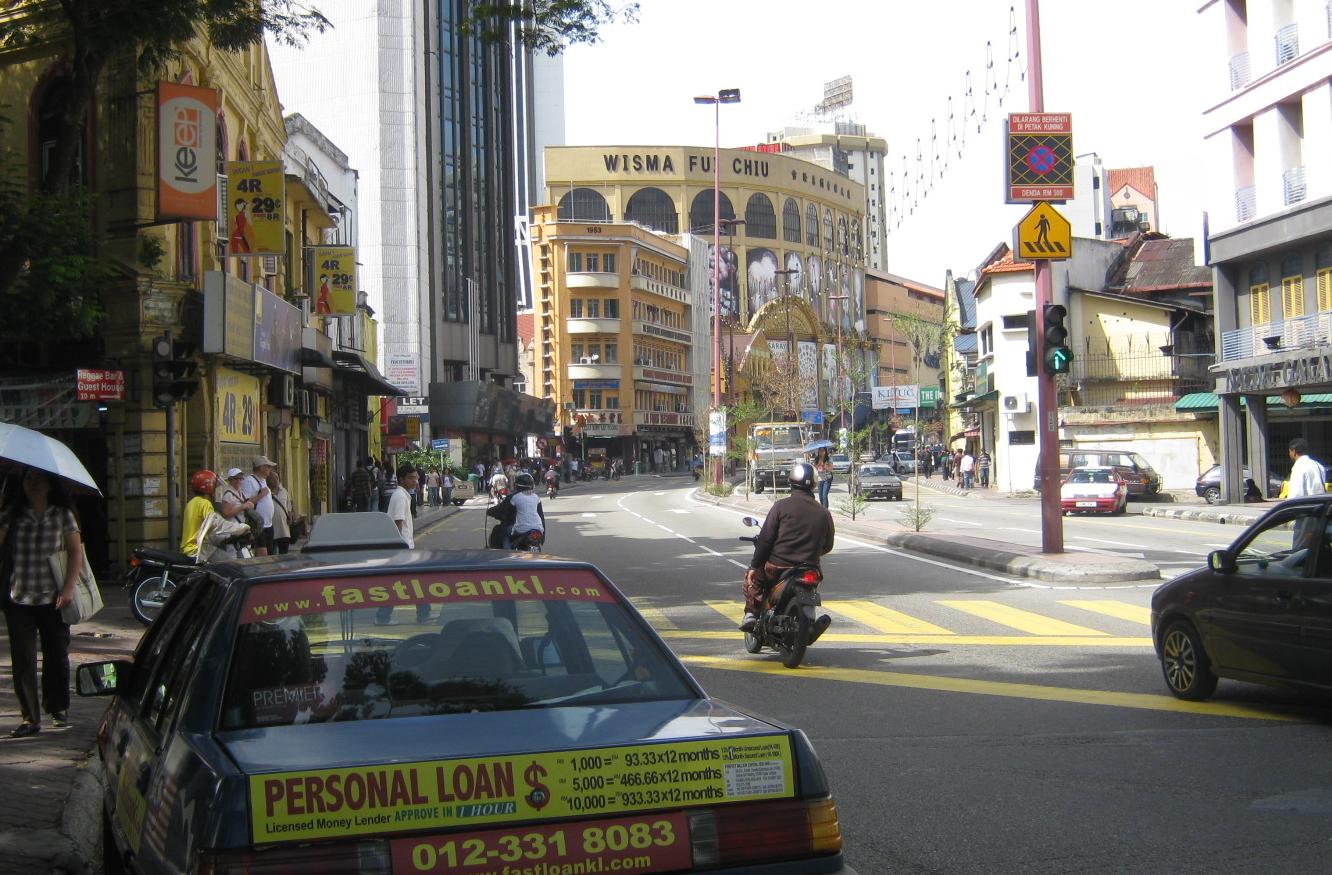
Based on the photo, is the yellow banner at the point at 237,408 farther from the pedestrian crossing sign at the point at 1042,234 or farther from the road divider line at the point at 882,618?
the pedestrian crossing sign at the point at 1042,234

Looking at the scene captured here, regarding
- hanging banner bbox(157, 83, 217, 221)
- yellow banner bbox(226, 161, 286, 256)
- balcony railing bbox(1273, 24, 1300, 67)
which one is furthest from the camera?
balcony railing bbox(1273, 24, 1300, 67)

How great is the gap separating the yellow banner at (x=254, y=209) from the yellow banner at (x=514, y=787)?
69.7 feet

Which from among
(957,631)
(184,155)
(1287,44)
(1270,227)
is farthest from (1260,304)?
(184,155)

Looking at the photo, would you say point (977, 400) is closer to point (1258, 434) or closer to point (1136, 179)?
point (1258, 434)

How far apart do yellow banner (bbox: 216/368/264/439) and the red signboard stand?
12.6 feet

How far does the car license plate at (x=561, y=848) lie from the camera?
3.08 metres

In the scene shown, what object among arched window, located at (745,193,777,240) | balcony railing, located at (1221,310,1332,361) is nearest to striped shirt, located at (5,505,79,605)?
balcony railing, located at (1221,310,1332,361)

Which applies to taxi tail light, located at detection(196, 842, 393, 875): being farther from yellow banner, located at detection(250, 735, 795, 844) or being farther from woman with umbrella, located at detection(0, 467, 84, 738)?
woman with umbrella, located at detection(0, 467, 84, 738)

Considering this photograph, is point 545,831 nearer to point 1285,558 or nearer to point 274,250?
point 1285,558

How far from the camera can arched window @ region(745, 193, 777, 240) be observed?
437ft

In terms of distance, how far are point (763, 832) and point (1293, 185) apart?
3895 cm

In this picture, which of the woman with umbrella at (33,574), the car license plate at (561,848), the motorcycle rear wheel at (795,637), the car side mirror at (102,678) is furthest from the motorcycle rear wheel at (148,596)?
the car license plate at (561,848)

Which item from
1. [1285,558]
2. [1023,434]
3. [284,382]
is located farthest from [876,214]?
[1285,558]

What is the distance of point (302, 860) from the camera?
9.89ft
